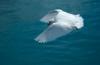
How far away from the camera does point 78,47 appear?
16.3ft

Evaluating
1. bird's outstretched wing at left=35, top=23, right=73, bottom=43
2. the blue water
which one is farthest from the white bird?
the blue water

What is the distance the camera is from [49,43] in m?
5.16

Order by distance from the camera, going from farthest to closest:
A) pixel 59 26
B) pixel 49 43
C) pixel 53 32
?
pixel 59 26
pixel 53 32
pixel 49 43

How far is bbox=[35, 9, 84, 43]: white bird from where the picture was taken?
5207mm

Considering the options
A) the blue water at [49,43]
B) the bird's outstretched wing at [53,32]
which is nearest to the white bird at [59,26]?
the bird's outstretched wing at [53,32]

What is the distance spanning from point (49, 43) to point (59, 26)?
1.71ft

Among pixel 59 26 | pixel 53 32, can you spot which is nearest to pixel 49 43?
pixel 53 32

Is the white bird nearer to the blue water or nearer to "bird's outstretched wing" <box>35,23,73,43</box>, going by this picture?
"bird's outstretched wing" <box>35,23,73,43</box>

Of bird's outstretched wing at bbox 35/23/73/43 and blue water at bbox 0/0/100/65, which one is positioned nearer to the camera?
blue water at bbox 0/0/100/65

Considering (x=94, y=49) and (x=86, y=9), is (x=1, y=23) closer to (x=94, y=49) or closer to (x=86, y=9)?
(x=86, y=9)

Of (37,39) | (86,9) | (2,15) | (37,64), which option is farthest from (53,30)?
(2,15)

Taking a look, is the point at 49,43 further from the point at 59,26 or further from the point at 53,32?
the point at 59,26

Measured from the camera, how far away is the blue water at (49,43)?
475cm

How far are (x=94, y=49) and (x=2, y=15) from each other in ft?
13.3
